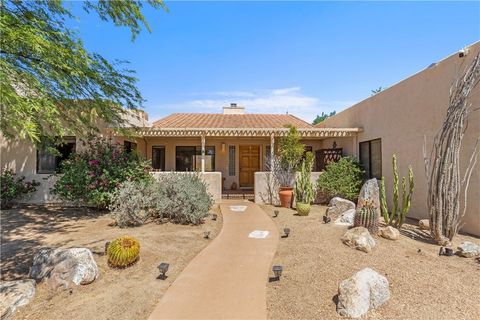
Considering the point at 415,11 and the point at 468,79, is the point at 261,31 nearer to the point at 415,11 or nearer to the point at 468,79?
the point at 415,11

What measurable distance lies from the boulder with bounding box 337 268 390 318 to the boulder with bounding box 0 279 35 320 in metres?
4.60

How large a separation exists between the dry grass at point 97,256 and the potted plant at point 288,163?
3.22m

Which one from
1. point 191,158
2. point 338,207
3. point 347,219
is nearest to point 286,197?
point 338,207

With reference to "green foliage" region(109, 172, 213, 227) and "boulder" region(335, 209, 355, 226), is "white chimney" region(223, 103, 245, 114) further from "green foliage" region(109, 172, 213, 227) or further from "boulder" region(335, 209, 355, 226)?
"boulder" region(335, 209, 355, 226)

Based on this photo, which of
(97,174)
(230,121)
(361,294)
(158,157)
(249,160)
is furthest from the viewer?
(230,121)

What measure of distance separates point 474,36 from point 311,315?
8.60 meters

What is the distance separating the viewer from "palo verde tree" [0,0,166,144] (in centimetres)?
397

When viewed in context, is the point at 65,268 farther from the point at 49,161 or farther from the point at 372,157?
the point at 372,157

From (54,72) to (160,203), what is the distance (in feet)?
14.5

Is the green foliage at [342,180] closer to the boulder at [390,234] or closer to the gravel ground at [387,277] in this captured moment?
the gravel ground at [387,277]

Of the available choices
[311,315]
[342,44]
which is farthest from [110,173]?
[342,44]

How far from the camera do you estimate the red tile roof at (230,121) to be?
15.8 m

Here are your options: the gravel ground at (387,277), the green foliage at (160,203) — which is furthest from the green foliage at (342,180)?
the green foliage at (160,203)

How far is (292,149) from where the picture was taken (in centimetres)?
1157
